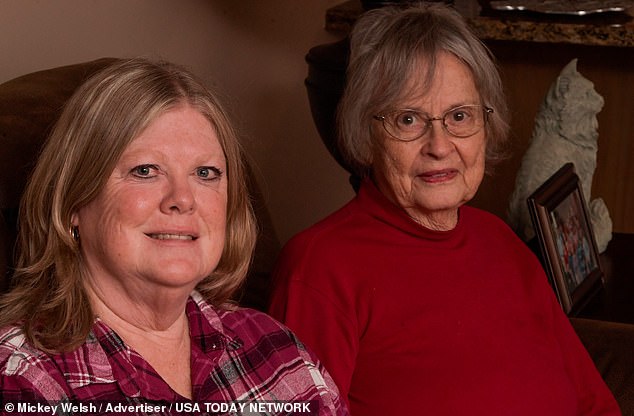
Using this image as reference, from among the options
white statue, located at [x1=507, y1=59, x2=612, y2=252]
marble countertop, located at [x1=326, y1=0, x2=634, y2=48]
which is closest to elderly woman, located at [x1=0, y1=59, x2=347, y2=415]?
white statue, located at [x1=507, y1=59, x2=612, y2=252]

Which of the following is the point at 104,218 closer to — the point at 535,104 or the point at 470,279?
the point at 470,279

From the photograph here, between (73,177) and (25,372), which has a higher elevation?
(73,177)

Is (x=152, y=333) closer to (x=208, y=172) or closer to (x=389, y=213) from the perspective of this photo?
(x=208, y=172)

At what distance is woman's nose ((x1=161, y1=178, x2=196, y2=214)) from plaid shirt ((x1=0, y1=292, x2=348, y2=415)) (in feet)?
0.59

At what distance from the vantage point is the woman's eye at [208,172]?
1.55 m

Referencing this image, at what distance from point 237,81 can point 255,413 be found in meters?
1.74

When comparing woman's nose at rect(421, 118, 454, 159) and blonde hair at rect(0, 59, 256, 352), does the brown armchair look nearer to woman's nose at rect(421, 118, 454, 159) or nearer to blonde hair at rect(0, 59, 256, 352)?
blonde hair at rect(0, 59, 256, 352)

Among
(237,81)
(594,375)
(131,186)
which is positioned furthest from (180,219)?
(237,81)

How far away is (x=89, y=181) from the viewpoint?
1471mm

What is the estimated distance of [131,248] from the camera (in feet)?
4.80

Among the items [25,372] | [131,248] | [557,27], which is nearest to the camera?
[25,372]

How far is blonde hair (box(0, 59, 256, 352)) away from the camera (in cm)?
146

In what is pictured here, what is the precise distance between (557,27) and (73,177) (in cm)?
183

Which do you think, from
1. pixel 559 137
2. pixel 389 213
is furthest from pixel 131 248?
pixel 559 137
